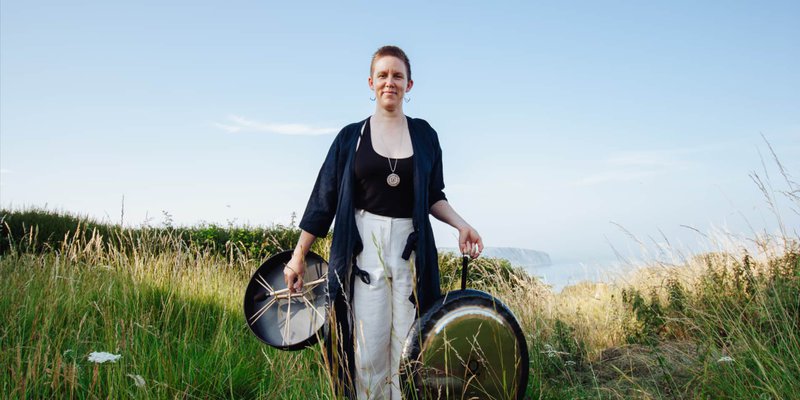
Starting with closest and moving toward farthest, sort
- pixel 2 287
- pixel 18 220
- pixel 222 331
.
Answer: pixel 222 331, pixel 2 287, pixel 18 220

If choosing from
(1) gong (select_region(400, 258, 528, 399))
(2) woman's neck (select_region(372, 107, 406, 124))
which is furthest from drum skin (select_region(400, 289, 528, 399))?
(2) woman's neck (select_region(372, 107, 406, 124))

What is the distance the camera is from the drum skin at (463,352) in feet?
8.42

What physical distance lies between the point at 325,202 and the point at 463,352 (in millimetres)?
1051

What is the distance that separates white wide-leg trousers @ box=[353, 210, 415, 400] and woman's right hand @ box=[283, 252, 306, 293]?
364mm

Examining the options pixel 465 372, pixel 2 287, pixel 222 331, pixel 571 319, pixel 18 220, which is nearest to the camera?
pixel 465 372

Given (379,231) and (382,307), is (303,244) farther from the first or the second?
(382,307)

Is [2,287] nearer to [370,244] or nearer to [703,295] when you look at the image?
[370,244]

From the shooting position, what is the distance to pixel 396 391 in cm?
287

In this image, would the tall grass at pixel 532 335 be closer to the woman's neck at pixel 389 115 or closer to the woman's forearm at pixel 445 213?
the woman's forearm at pixel 445 213

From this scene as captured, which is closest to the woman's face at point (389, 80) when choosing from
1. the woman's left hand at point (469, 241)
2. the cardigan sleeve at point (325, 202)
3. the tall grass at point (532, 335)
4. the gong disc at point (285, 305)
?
the cardigan sleeve at point (325, 202)

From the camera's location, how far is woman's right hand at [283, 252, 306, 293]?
3.03 metres

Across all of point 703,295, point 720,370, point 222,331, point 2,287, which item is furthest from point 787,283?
point 2,287

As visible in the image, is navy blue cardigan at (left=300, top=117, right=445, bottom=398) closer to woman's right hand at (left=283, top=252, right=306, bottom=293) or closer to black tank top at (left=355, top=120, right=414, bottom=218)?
black tank top at (left=355, top=120, right=414, bottom=218)

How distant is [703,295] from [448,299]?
4076 mm
